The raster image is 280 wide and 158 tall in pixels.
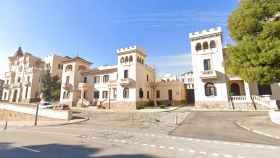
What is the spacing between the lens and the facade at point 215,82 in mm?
24453

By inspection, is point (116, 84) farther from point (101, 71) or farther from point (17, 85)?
point (17, 85)

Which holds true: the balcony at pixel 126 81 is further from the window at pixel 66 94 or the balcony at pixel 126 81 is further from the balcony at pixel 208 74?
the window at pixel 66 94

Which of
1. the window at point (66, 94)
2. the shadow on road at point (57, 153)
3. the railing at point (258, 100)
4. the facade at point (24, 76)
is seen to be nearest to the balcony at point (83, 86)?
the window at point (66, 94)

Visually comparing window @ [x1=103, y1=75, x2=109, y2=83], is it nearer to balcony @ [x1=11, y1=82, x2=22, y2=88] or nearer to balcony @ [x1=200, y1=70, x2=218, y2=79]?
balcony @ [x1=200, y1=70, x2=218, y2=79]

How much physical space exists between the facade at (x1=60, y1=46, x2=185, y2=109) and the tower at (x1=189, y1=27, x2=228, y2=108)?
28.9 ft

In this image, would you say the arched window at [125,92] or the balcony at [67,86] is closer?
the arched window at [125,92]

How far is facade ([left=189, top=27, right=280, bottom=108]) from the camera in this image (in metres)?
24.5

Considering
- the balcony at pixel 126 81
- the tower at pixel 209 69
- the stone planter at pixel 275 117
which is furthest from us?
the balcony at pixel 126 81

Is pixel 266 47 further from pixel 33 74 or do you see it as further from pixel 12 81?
pixel 12 81

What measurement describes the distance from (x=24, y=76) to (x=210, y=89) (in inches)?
Answer: 2087

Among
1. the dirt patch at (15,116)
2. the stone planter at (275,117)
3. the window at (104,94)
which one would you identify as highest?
the window at (104,94)

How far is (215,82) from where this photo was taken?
2594 centimetres

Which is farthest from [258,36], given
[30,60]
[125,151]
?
[30,60]

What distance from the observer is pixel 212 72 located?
83.7 ft
